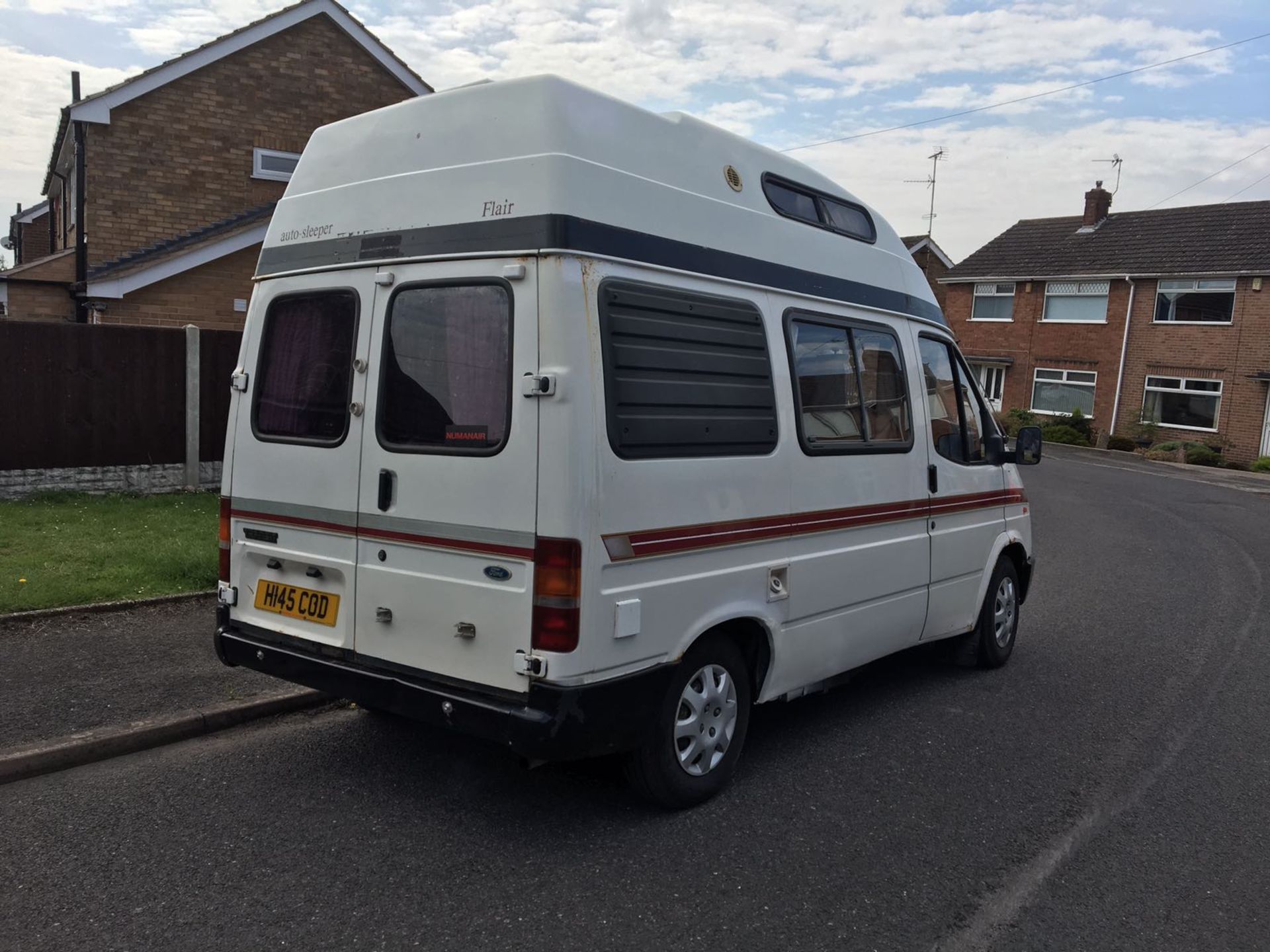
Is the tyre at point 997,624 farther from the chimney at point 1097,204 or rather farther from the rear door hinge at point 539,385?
the chimney at point 1097,204

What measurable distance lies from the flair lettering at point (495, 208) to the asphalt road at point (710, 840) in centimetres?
236

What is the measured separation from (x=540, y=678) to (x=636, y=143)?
210 cm

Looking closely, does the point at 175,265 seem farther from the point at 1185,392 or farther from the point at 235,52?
the point at 1185,392

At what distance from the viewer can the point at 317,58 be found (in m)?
16.4

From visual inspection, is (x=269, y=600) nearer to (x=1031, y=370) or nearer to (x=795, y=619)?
(x=795, y=619)

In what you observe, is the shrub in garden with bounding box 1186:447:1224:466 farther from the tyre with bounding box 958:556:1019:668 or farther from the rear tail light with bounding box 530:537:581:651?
the rear tail light with bounding box 530:537:581:651

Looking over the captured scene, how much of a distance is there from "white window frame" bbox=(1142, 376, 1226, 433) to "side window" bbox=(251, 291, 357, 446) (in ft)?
97.7

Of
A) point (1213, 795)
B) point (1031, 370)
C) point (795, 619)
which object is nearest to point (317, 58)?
point (795, 619)

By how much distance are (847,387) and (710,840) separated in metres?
2.24

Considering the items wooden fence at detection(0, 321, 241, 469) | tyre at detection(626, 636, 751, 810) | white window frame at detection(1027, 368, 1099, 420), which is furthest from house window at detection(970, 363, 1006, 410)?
tyre at detection(626, 636, 751, 810)

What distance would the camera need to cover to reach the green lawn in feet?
21.0

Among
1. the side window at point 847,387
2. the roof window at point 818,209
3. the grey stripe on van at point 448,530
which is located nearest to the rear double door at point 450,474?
the grey stripe on van at point 448,530

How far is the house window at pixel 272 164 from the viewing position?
52.0 ft

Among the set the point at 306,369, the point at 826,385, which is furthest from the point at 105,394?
the point at 826,385
